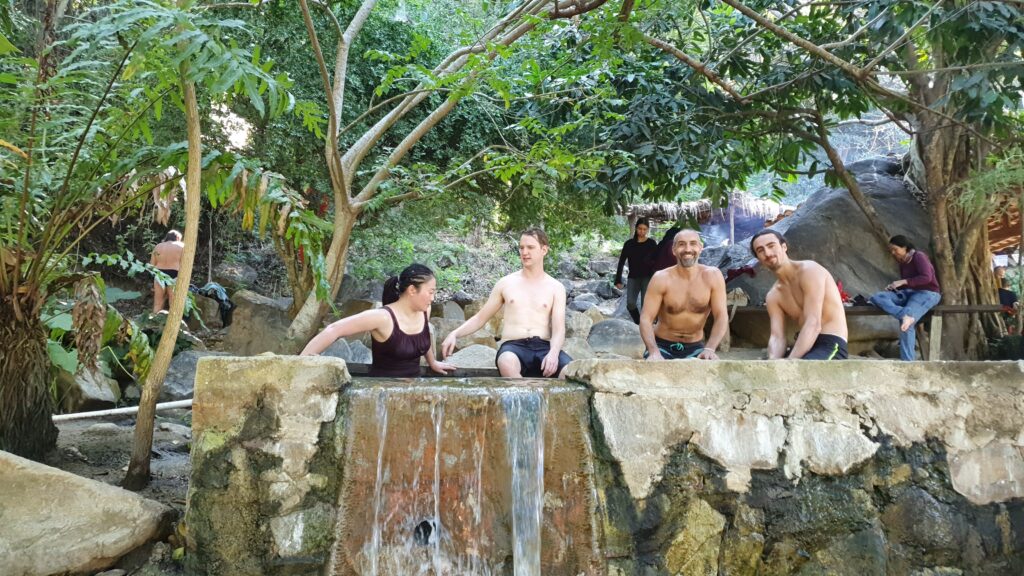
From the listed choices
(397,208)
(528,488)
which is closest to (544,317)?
(528,488)

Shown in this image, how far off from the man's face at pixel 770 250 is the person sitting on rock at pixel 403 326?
2146 millimetres

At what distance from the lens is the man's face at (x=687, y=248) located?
5.00 meters

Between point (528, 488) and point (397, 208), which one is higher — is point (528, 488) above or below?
below

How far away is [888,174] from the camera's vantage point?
10219 millimetres

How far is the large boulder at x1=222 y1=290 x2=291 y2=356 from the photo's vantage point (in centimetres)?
878

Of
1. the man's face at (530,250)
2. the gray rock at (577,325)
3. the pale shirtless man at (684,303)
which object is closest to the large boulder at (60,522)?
the man's face at (530,250)

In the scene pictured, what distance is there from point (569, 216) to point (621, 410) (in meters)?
7.09

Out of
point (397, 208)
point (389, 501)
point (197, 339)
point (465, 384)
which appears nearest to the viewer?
point (389, 501)

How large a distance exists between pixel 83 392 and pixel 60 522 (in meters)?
3.72

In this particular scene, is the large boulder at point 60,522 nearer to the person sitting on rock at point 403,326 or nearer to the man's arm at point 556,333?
the person sitting on rock at point 403,326

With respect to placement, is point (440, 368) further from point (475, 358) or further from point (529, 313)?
point (475, 358)

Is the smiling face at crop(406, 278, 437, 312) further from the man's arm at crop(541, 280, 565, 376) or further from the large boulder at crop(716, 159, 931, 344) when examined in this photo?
the large boulder at crop(716, 159, 931, 344)

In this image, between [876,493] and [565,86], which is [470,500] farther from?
[565,86]

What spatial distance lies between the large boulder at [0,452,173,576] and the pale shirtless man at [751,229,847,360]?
12.6ft
